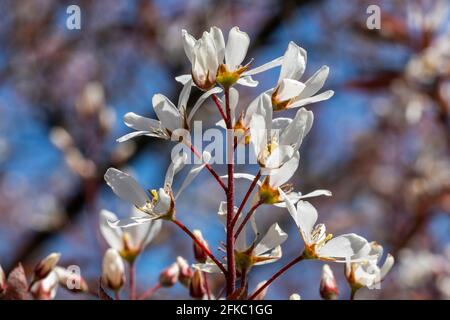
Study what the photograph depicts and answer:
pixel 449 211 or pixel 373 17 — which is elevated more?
pixel 373 17

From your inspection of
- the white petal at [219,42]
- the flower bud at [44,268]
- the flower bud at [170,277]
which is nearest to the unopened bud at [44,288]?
the flower bud at [44,268]

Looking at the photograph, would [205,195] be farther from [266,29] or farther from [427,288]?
[427,288]

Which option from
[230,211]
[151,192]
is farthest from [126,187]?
[230,211]

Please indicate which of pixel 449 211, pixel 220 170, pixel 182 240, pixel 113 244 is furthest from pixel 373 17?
pixel 182 240

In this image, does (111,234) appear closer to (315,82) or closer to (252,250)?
(252,250)

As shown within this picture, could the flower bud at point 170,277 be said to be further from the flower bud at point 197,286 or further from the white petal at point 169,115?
the white petal at point 169,115

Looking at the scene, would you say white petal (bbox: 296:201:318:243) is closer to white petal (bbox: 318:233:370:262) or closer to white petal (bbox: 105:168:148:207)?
white petal (bbox: 318:233:370:262)
